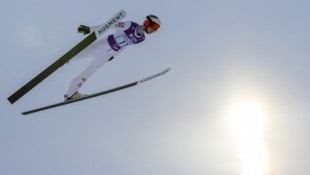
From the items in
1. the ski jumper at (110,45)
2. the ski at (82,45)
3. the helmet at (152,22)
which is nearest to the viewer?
the ski at (82,45)

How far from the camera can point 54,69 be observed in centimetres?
1020

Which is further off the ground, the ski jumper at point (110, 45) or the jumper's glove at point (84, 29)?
the jumper's glove at point (84, 29)

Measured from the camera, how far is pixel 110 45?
10.6m

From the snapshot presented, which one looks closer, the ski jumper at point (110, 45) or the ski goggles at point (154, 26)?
the ski goggles at point (154, 26)

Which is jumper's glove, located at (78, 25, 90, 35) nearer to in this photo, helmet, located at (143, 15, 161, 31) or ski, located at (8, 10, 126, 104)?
ski, located at (8, 10, 126, 104)

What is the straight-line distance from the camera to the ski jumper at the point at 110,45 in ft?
33.8

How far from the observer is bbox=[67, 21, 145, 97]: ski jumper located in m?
10.3

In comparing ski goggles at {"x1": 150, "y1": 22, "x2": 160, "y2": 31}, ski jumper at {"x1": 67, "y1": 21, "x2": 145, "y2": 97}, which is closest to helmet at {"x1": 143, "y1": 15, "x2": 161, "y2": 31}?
ski goggles at {"x1": 150, "y1": 22, "x2": 160, "y2": 31}

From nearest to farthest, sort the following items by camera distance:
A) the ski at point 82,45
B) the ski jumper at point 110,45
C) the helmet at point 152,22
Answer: the ski at point 82,45
the helmet at point 152,22
the ski jumper at point 110,45

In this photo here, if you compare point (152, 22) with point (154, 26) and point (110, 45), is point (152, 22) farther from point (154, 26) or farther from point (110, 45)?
point (110, 45)

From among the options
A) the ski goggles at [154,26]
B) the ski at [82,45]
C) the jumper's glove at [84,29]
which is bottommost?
the ski at [82,45]

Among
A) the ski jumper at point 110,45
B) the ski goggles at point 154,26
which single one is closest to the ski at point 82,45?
the ski jumper at point 110,45

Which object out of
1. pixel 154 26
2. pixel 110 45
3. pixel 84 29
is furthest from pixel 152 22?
pixel 84 29

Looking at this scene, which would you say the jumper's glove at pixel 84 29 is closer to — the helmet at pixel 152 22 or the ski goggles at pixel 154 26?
the helmet at pixel 152 22
